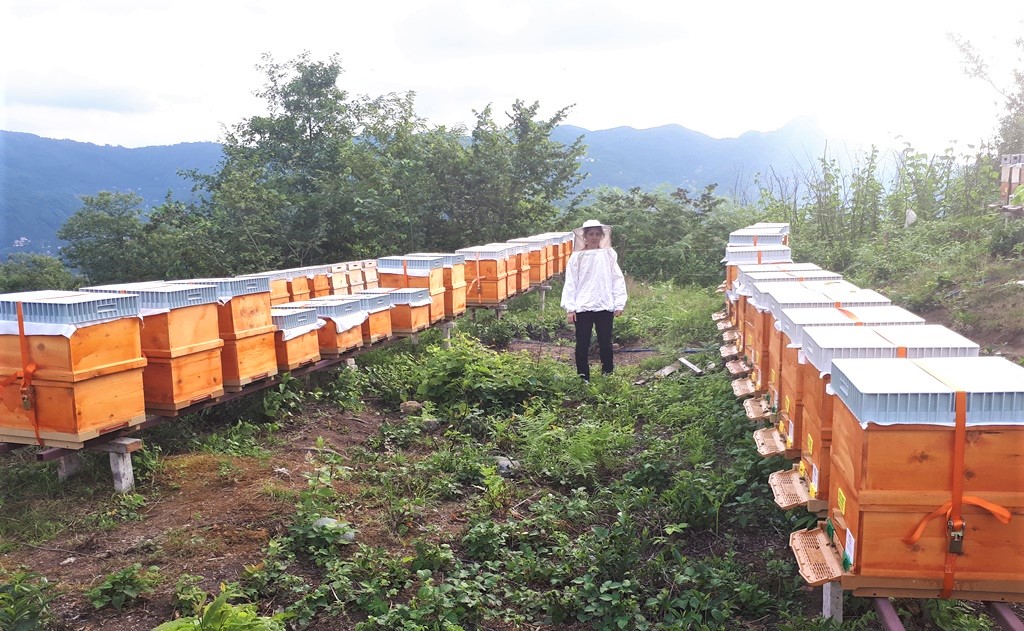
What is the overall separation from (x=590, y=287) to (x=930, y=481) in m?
5.70

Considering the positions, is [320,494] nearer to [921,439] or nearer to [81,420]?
[81,420]

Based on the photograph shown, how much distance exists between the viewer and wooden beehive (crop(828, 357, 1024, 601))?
2.73 m

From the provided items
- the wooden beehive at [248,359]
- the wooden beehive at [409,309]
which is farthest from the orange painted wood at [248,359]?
the wooden beehive at [409,309]

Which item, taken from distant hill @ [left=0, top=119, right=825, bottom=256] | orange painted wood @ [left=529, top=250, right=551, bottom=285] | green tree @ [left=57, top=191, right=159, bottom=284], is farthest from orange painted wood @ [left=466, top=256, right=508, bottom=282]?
distant hill @ [left=0, top=119, right=825, bottom=256]

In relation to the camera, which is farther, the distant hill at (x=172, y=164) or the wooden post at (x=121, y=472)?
the distant hill at (x=172, y=164)

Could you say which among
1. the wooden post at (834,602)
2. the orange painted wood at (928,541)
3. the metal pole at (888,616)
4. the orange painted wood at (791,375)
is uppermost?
the orange painted wood at (791,375)

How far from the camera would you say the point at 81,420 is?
16.1 feet

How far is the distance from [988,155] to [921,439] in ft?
57.4

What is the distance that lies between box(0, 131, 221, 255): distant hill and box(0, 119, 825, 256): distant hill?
37 millimetres

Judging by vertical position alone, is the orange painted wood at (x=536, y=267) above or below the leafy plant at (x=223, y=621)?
above

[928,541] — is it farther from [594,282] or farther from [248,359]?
[594,282]

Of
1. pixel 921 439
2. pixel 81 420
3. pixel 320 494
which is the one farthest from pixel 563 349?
pixel 921 439

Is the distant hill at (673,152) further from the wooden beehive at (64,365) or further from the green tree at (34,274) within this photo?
the wooden beehive at (64,365)

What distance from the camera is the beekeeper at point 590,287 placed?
27.3 feet
